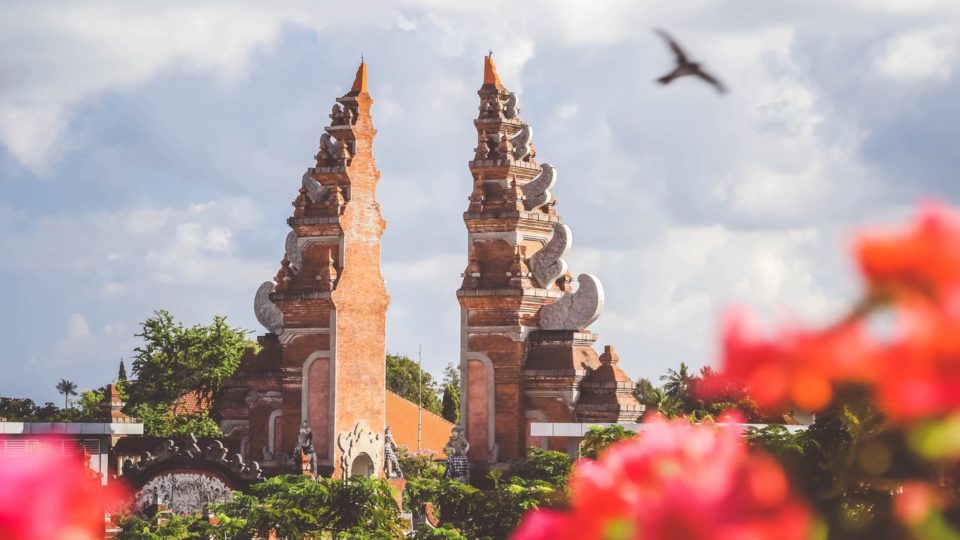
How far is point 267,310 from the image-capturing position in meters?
36.2

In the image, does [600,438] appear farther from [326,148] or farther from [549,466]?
[326,148]

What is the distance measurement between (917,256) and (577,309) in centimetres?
3011

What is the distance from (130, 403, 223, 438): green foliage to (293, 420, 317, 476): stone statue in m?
11.6

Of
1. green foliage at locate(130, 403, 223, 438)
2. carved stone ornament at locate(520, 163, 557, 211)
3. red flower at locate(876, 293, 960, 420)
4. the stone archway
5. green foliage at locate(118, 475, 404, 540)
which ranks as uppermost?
carved stone ornament at locate(520, 163, 557, 211)

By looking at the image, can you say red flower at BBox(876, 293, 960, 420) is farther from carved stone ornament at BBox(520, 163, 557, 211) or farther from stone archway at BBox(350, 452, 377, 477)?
stone archway at BBox(350, 452, 377, 477)

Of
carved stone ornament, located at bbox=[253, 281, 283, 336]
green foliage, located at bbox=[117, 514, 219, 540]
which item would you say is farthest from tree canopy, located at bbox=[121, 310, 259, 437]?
green foliage, located at bbox=[117, 514, 219, 540]

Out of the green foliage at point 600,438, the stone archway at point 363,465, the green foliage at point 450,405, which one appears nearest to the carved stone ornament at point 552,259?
the stone archway at point 363,465

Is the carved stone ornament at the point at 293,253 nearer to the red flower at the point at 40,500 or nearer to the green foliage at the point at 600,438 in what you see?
the green foliage at the point at 600,438

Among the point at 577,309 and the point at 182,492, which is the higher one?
the point at 577,309

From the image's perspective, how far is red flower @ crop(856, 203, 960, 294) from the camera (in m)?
1.80

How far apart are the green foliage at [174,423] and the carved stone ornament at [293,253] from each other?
10812 millimetres

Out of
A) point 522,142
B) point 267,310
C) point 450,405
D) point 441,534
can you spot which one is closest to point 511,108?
point 522,142

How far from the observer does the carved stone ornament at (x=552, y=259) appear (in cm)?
3247

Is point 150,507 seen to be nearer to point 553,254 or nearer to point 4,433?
point 4,433
